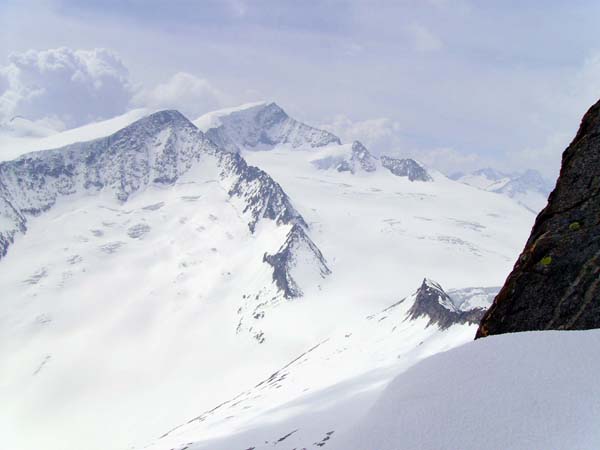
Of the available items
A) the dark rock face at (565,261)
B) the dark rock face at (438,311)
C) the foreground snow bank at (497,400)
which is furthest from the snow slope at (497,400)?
the dark rock face at (438,311)

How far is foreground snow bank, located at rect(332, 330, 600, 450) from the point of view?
10.8 m

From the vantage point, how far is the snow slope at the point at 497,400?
35.3 ft

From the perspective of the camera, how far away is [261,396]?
115 m

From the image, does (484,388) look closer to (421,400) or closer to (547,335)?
(421,400)

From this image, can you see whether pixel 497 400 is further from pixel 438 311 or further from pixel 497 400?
pixel 438 311

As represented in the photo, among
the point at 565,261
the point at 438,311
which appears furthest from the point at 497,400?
the point at 438,311

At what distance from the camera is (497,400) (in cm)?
1184

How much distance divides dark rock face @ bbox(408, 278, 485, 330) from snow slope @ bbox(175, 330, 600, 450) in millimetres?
98532

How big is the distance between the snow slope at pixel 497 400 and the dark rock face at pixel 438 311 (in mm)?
98532

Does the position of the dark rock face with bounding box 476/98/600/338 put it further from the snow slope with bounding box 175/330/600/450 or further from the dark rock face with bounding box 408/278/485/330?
the dark rock face with bounding box 408/278/485/330

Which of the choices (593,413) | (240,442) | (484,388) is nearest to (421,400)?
(484,388)

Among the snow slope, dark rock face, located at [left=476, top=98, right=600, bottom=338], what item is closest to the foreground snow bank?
the snow slope

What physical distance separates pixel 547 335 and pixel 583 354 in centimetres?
117

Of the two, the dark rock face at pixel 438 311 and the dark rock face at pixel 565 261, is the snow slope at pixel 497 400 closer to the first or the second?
the dark rock face at pixel 565 261
